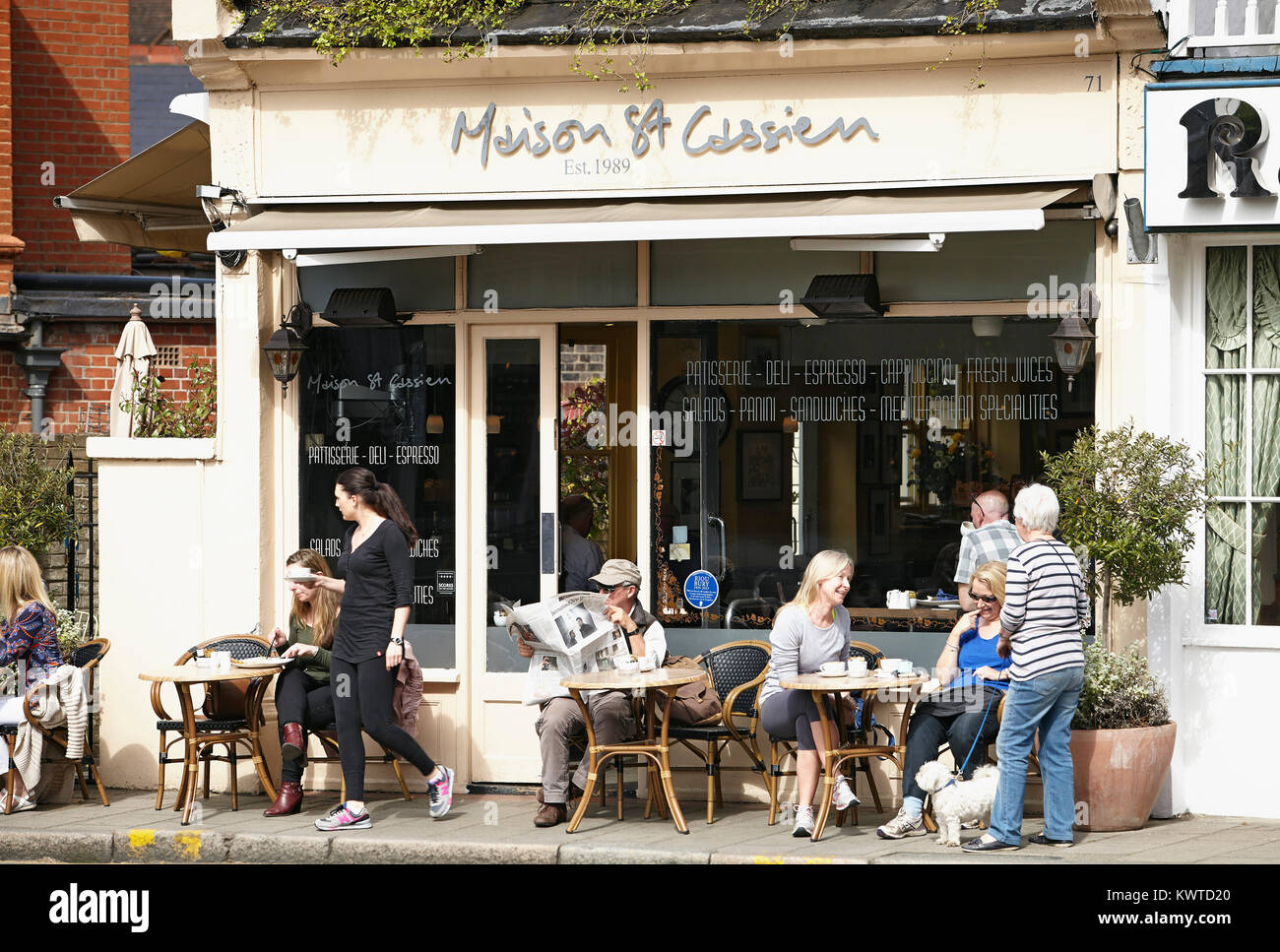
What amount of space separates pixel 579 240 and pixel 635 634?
2.24 meters

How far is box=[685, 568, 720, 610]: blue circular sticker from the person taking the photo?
9.02m

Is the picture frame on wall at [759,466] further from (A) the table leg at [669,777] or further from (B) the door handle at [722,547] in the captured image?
(A) the table leg at [669,777]

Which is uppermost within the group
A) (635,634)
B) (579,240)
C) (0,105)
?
(0,105)

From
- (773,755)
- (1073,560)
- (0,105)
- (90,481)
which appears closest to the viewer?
(1073,560)

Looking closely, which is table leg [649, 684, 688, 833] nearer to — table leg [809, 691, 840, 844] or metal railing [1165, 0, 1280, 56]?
table leg [809, 691, 840, 844]

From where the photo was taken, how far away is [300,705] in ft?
27.6

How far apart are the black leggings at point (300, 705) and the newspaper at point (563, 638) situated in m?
1.15

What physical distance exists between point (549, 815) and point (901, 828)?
1.86m

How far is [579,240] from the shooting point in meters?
8.42

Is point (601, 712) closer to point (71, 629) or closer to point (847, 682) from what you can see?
point (847, 682)

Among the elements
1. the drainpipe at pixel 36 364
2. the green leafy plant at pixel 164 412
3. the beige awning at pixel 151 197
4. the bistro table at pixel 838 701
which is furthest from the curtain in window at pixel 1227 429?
the drainpipe at pixel 36 364

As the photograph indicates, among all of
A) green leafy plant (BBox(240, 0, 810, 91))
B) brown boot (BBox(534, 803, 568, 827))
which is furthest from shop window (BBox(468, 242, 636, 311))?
brown boot (BBox(534, 803, 568, 827))

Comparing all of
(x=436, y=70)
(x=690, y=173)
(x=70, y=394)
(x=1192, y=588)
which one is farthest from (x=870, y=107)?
(x=70, y=394)

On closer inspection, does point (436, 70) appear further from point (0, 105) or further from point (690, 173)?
Answer: point (0, 105)
